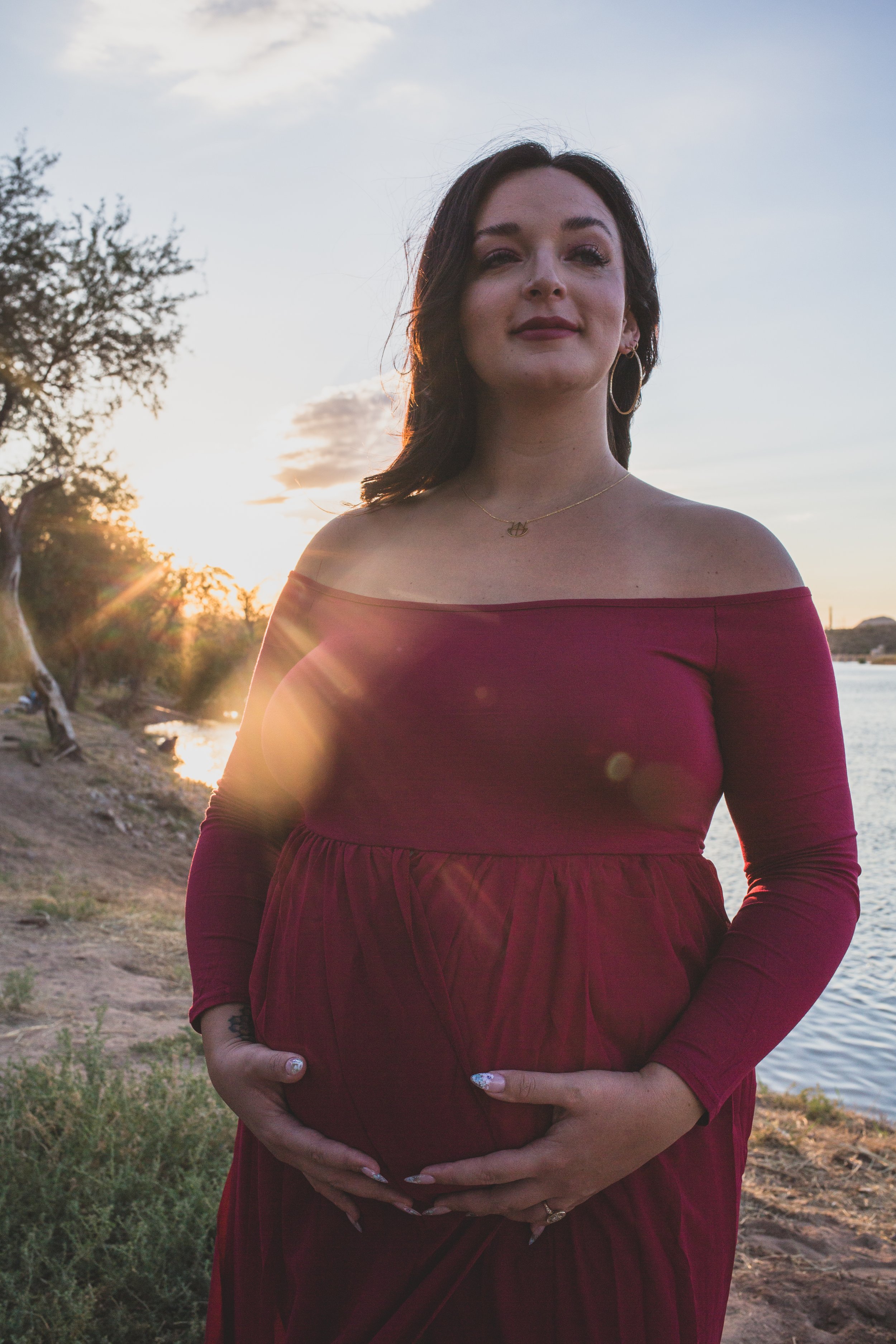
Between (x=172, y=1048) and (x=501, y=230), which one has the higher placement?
(x=501, y=230)

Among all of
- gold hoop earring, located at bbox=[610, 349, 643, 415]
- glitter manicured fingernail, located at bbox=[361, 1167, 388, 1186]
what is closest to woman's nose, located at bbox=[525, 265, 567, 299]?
gold hoop earring, located at bbox=[610, 349, 643, 415]

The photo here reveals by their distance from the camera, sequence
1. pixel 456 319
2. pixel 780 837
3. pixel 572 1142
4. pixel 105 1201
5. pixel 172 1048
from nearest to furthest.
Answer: pixel 572 1142
pixel 780 837
pixel 456 319
pixel 105 1201
pixel 172 1048

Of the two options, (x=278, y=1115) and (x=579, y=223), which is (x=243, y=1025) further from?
(x=579, y=223)

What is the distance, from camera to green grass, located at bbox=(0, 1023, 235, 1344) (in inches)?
90.2

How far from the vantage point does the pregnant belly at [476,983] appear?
1136 millimetres

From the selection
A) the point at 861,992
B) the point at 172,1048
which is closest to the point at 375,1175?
the point at 172,1048

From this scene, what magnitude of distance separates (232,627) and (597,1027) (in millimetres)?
39135

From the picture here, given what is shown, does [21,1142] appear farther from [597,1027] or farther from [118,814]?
[118,814]

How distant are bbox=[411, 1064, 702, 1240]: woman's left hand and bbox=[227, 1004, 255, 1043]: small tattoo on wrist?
14.8 inches

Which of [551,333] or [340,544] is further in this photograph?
[340,544]

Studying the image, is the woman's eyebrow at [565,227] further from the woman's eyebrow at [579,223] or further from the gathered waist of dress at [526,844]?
the gathered waist of dress at [526,844]

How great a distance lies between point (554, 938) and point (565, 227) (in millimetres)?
1098

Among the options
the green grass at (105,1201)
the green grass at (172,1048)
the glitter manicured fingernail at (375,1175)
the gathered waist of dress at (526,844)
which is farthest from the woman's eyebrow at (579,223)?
the green grass at (172,1048)

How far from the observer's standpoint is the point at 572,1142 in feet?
3.53
